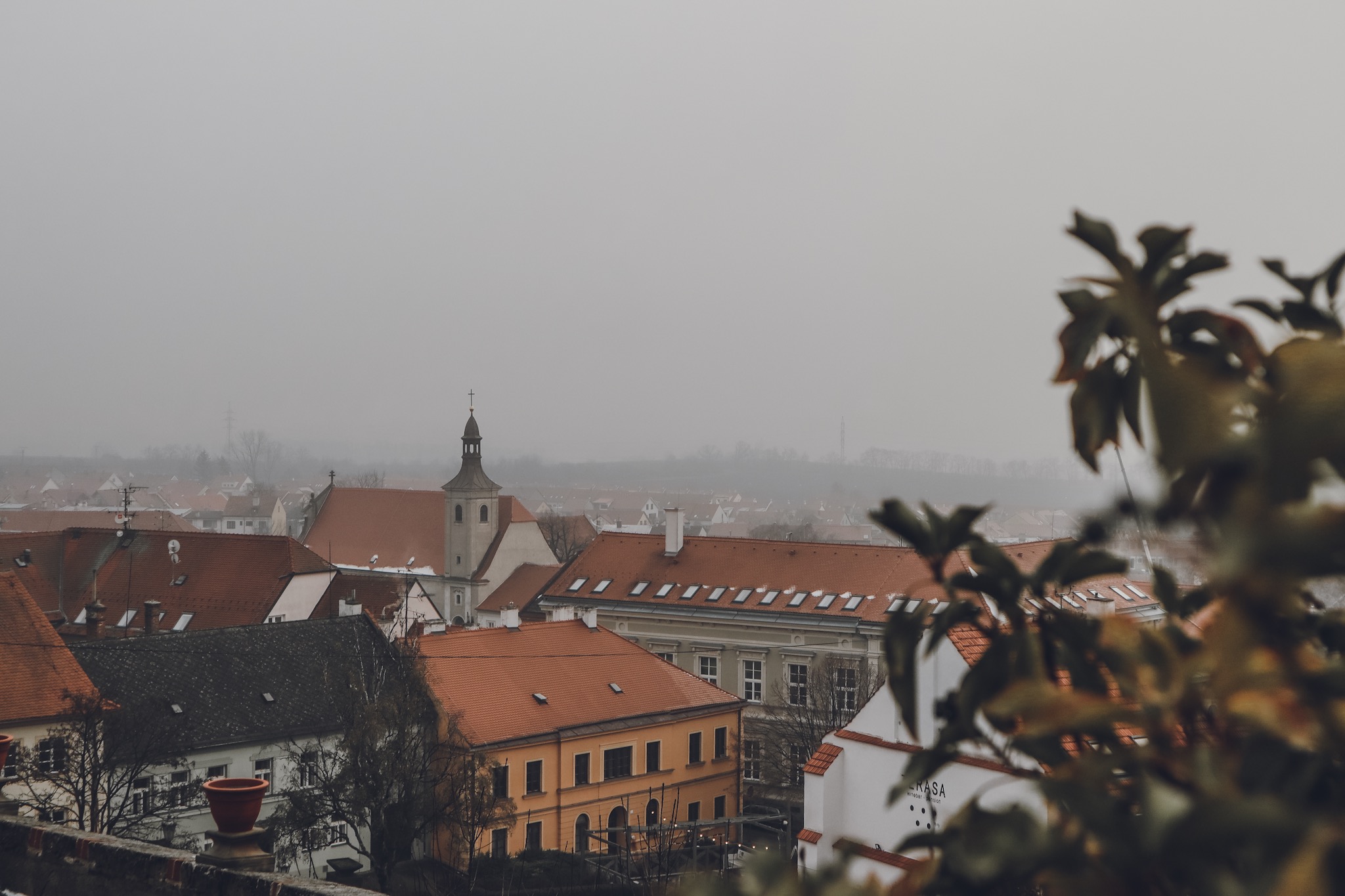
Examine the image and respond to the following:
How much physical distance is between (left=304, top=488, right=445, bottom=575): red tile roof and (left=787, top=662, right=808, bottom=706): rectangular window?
3754 centimetres

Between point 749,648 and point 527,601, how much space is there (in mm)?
22132

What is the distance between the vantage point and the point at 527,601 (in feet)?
234

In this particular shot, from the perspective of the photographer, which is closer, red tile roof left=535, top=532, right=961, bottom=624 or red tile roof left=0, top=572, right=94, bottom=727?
red tile roof left=0, top=572, right=94, bottom=727

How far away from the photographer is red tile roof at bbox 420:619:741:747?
37.1 metres

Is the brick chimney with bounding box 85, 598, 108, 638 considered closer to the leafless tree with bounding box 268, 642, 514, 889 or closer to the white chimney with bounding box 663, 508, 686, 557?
the leafless tree with bounding box 268, 642, 514, 889

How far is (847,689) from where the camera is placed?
144ft

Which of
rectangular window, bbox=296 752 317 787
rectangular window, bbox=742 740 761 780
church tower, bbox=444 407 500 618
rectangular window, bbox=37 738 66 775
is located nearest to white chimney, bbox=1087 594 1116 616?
rectangular window, bbox=37 738 66 775

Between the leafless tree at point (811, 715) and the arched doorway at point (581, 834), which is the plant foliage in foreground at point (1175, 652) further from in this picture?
the leafless tree at point (811, 715)

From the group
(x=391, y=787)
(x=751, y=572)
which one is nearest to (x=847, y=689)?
(x=751, y=572)

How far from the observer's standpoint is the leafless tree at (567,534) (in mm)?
107875

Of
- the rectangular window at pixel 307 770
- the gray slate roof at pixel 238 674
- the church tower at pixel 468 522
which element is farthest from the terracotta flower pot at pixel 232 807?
the church tower at pixel 468 522

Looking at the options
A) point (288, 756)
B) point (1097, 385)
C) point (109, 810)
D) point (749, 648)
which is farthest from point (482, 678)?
point (1097, 385)

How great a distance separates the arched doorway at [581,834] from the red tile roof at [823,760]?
730 inches

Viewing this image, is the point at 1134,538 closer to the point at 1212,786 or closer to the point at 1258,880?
the point at 1212,786
